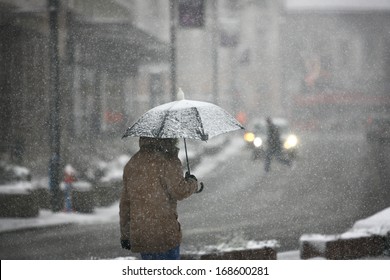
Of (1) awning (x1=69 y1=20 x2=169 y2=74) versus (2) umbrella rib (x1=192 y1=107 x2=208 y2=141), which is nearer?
(2) umbrella rib (x1=192 y1=107 x2=208 y2=141)

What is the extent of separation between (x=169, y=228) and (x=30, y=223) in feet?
19.4

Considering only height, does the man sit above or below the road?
above

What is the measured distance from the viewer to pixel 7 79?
646 inches

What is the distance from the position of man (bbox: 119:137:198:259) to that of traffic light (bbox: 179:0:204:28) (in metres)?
7.26

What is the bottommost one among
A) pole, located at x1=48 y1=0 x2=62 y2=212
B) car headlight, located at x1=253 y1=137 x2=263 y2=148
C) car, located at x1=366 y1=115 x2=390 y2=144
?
car, located at x1=366 y1=115 x2=390 y2=144

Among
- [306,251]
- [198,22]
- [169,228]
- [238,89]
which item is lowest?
[238,89]

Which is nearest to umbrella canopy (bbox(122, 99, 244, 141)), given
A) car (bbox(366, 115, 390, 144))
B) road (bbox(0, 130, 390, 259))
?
road (bbox(0, 130, 390, 259))

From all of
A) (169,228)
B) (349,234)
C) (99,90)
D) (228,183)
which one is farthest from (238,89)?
(169,228)

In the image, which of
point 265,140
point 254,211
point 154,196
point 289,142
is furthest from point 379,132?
point 154,196

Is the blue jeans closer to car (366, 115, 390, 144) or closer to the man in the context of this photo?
the man

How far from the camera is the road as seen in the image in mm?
8672

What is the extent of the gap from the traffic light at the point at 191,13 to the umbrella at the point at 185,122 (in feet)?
22.7

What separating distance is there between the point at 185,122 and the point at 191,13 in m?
7.68
